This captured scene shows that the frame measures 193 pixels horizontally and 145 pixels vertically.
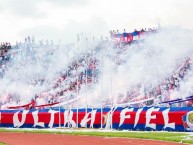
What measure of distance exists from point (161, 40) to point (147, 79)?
9202mm

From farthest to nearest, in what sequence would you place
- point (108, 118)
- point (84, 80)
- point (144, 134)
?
1. point (84, 80)
2. point (108, 118)
3. point (144, 134)

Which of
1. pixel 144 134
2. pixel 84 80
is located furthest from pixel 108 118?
pixel 84 80

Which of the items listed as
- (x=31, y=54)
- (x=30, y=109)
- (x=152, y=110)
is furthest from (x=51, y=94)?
(x=152, y=110)

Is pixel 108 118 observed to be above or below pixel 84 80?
below

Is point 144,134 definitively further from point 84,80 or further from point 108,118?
point 84,80

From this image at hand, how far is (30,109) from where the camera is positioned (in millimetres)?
52344

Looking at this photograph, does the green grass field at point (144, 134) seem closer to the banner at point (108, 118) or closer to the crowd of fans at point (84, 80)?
the banner at point (108, 118)

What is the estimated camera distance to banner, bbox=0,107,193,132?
4038 centimetres

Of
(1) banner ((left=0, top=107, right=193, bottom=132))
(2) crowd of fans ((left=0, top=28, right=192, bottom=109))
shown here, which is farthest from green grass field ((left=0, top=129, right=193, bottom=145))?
(2) crowd of fans ((left=0, top=28, right=192, bottom=109))

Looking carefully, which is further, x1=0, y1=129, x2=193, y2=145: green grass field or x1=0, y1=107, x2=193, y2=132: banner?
x1=0, y1=107, x2=193, y2=132: banner

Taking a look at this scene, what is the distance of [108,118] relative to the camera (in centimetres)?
4416

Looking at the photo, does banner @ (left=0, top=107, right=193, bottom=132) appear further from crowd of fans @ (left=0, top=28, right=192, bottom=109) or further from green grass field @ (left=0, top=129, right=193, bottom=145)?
crowd of fans @ (left=0, top=28, right=192, bottom=109)

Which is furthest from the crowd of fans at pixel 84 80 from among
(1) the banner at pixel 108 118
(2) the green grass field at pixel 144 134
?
(2) the green grass field at pixel 144 134

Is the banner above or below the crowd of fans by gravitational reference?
below
